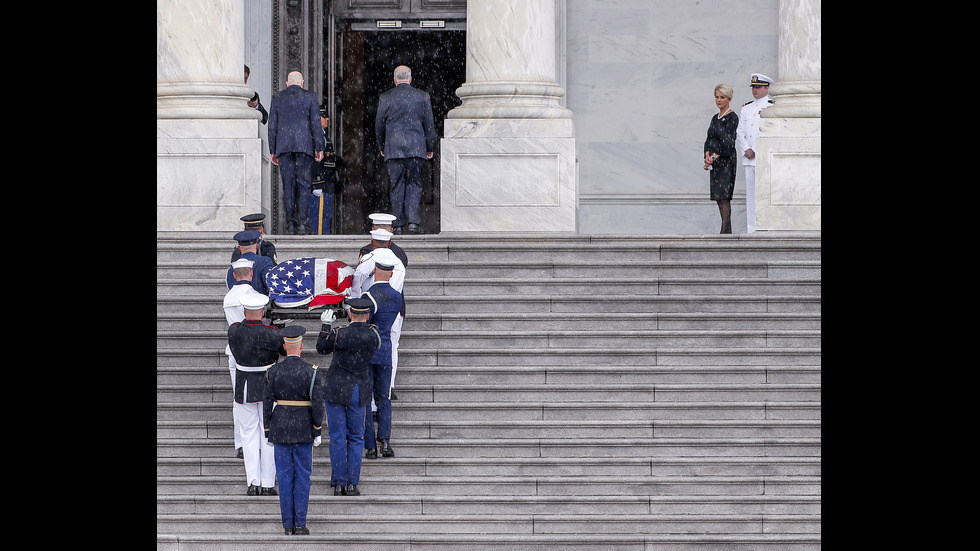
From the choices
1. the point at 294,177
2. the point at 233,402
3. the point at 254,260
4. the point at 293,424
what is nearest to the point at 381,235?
the point at 254,260

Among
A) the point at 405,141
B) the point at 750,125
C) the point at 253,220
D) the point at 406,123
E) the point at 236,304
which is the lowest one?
the point at 236,304

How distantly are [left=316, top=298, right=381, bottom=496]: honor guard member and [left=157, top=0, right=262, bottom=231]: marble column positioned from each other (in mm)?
5706

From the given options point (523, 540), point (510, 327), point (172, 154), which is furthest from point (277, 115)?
point (523, 540)

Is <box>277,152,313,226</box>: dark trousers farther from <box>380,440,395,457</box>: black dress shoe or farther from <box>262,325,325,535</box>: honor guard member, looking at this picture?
<box>262,325,325,535</box>: honor guard member

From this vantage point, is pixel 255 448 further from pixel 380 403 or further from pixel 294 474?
pixel 380 403

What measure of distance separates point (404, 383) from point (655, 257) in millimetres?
3324

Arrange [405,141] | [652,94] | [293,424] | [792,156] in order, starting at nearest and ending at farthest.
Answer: [293,424], [405,141], [792,156], [652,94]

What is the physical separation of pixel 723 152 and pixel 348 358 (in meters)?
7.45

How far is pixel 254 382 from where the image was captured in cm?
1323

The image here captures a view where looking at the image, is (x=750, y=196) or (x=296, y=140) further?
(x=750, y=196)

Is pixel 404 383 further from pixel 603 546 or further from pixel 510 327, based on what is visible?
pixel 603 546

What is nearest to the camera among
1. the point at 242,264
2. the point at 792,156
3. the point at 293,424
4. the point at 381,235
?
the point at 293,424

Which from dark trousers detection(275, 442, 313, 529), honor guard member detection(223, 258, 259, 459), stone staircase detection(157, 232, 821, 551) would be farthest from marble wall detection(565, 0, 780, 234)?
dark trousers detection(275, 442, 313, 529)

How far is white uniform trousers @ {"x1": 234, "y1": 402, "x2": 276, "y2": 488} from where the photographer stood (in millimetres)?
13258
